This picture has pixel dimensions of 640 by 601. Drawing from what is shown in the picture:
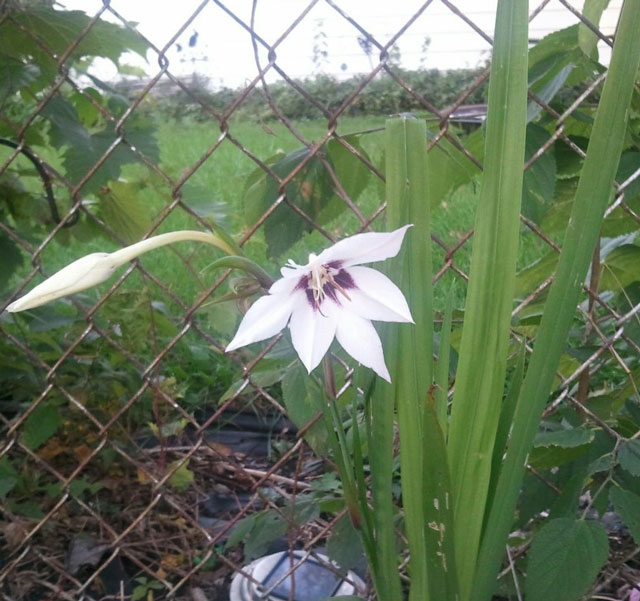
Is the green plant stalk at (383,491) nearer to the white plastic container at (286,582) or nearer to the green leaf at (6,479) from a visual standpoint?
the white plastic container at (286,582)

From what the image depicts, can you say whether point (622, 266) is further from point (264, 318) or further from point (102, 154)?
point (102, 154)

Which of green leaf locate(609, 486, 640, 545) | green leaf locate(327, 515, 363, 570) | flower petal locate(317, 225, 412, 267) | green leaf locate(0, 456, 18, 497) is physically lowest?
green leaf locate(0, 456, 18, 497)

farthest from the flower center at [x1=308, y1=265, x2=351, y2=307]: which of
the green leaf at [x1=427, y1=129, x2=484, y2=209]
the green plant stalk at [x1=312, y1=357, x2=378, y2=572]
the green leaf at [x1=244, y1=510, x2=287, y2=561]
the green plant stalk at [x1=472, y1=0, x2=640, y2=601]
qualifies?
the green leaf at [x1=244, y1=510, x2=287, y2=561]

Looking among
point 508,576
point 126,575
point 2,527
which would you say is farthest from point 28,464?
point 508,576

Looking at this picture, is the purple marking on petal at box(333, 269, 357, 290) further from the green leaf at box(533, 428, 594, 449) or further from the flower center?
the green leaf at box(533, 428, 594, 449)

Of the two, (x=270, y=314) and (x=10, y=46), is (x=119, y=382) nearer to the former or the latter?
(x=10, y=46)

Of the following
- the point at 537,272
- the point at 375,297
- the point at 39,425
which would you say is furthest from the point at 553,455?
the point at 39,425
